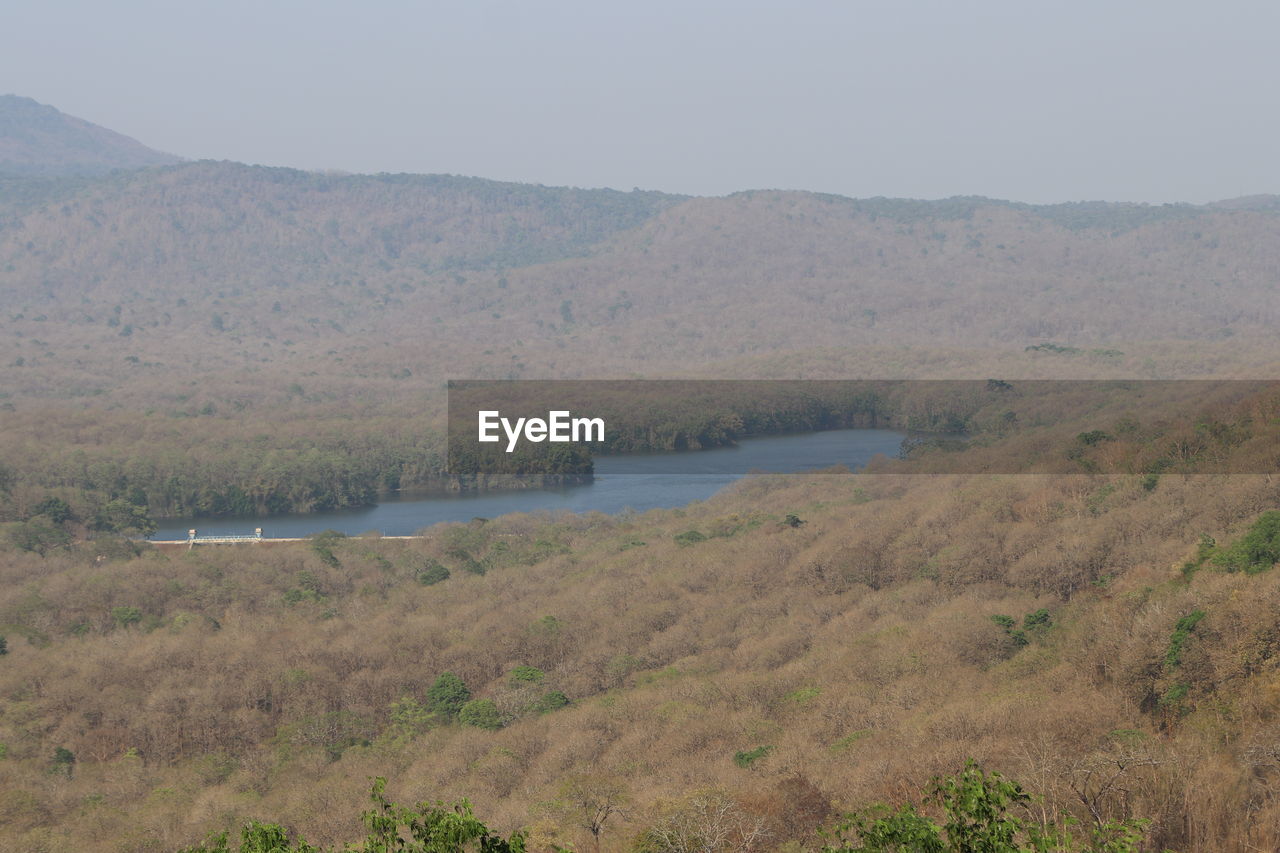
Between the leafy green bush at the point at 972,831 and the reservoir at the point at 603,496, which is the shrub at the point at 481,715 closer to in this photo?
the leafy green bush at the point at 972,831

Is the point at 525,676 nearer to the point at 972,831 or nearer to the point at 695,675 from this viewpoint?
the point at 695,675

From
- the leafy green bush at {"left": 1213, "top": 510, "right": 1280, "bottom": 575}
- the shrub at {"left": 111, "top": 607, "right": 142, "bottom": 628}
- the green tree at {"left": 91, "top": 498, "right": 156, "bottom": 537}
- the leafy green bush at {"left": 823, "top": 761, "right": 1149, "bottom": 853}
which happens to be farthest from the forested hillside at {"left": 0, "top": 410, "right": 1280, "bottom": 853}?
the green tree at {"left": 91, "top": 498, "right": 156, "bottom": 537}

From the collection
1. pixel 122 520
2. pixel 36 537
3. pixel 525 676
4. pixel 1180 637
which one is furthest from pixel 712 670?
pixel 122 520

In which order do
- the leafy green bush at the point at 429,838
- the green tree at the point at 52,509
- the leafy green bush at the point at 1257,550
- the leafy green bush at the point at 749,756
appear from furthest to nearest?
the green tree at the point at 52,509
the leafy green bush at the point at 1257,550
the leafy green bush at the point at 749,756
the leafy green bush at the point at 429,838

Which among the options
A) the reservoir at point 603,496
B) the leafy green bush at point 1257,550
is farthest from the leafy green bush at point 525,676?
the reservoir at point 603,496

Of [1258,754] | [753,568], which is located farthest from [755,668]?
[1258,754]

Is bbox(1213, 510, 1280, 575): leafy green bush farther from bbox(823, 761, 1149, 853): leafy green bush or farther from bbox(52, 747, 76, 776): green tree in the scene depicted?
bbox(52, 747, 76, 776): green tree

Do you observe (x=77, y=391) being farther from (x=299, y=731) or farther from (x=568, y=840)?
(x=568, y=840)

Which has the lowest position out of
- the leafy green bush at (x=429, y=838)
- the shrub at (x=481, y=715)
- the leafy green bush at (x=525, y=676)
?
the shrub at (x=481, y=715)
